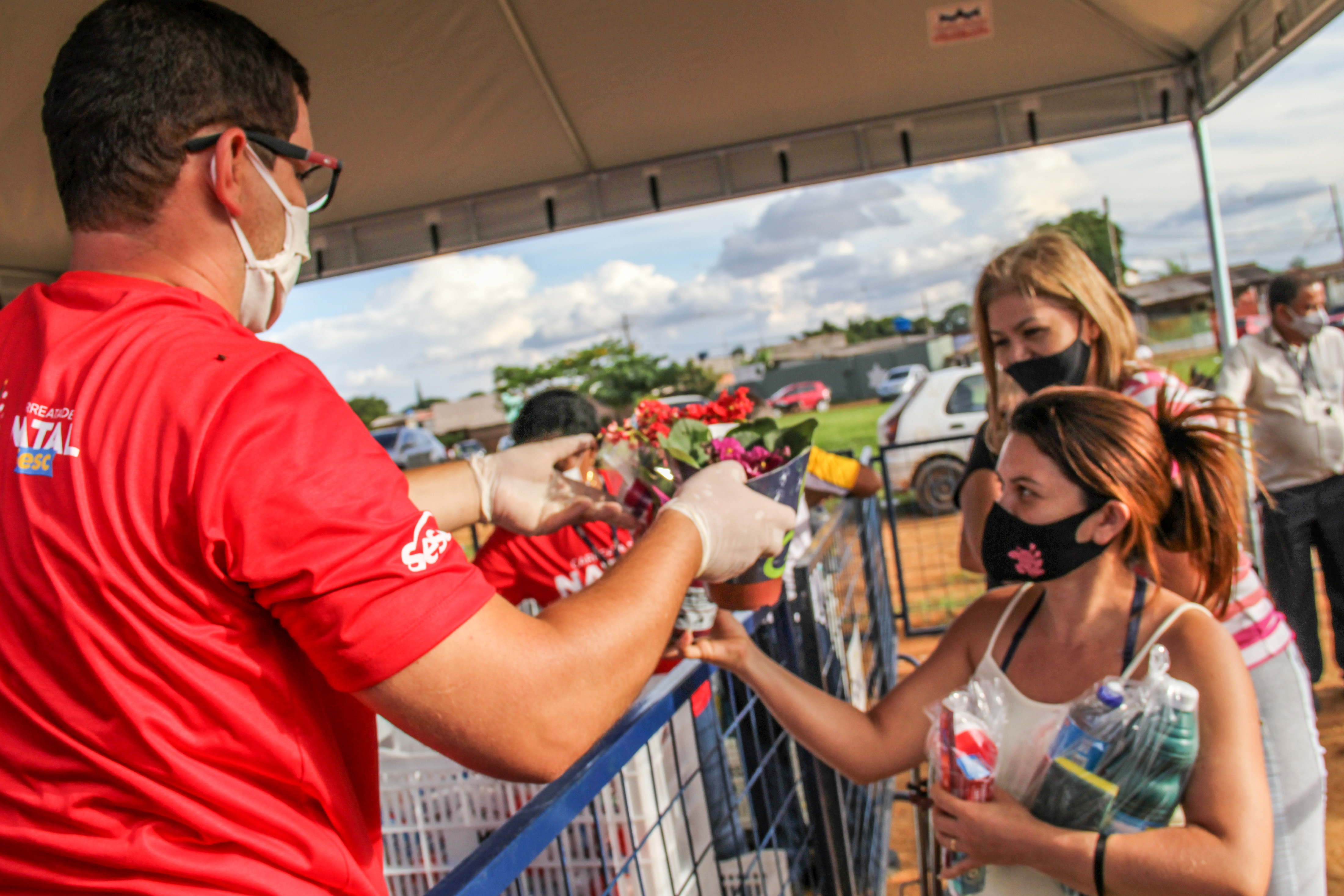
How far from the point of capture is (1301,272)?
4547 millimetres

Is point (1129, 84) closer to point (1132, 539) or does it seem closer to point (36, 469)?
point (1132, 539)

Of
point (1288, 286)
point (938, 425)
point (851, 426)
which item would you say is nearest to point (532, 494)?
point (1288, 286)

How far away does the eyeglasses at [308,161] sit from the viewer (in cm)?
104

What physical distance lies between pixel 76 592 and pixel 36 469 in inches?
5.3

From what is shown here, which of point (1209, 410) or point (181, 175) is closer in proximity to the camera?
point (181, 175)

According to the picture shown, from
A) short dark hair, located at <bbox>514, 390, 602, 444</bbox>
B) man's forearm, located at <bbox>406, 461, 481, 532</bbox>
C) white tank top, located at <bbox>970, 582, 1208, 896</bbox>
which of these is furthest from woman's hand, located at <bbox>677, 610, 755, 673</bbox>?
short dark hair, located at <bbox>514, 390, 602, 444</bbox>

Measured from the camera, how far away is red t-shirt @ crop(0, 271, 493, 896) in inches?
32.2

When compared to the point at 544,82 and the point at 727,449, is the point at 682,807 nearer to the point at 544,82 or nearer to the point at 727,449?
the point at 727,449

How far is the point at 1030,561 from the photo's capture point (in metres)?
1.83

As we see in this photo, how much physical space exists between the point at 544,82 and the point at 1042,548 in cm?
372

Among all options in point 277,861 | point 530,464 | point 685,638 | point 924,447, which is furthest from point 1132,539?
point 924,447

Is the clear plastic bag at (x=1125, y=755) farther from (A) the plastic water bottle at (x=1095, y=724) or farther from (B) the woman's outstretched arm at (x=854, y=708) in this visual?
(B) the woman's outstretched arm at (x=854, y=708)

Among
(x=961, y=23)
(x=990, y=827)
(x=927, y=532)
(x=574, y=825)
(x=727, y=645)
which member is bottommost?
(x=927, y=532)

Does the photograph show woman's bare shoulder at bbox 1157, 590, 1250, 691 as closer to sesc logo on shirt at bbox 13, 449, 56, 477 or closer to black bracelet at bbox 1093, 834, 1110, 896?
black bracelet at bbox 1093, 834, 1110, 896
